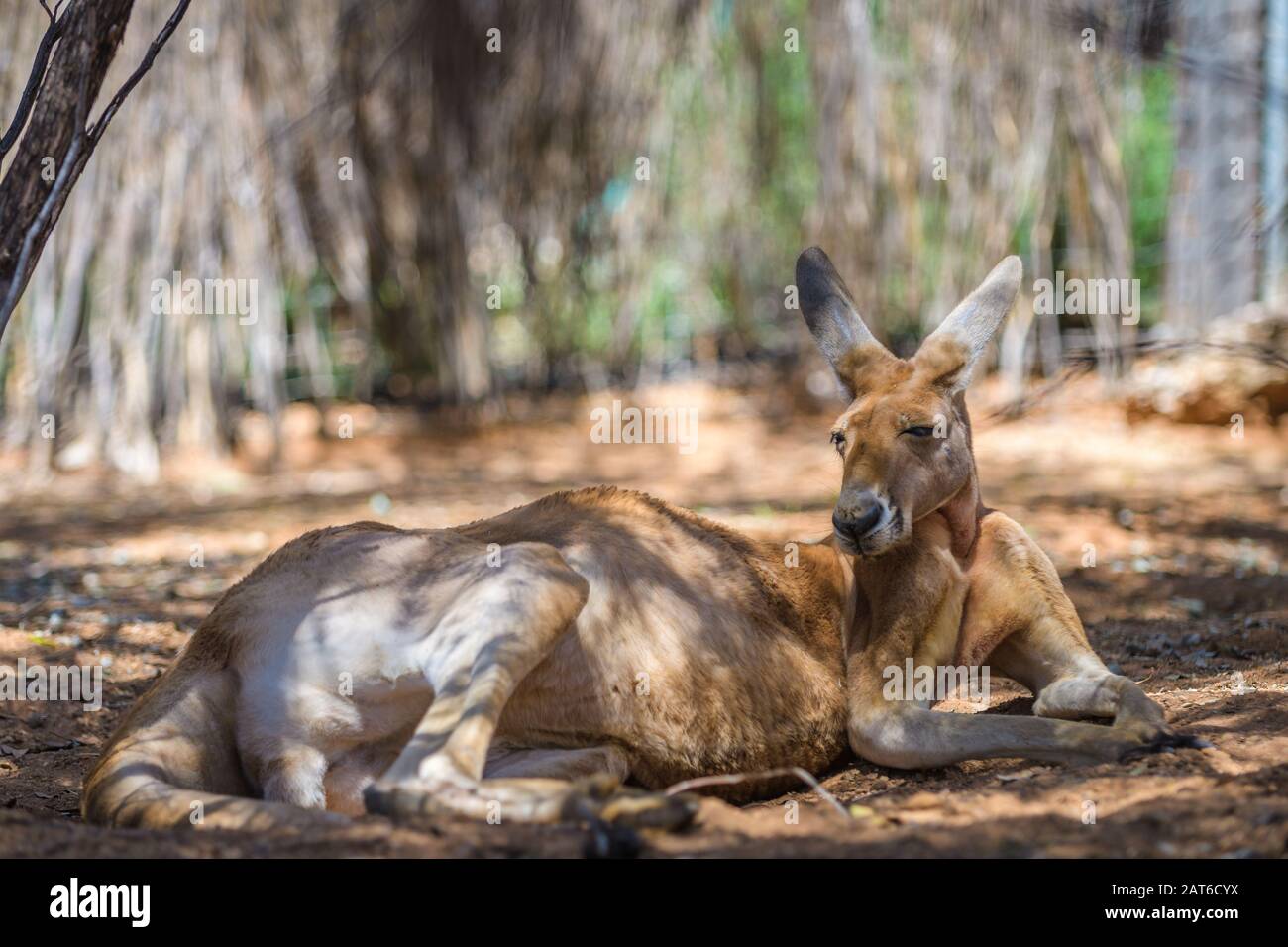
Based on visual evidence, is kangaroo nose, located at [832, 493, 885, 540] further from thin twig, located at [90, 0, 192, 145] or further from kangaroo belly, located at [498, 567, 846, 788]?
thin twig, located at [90, 0, 192, 145]

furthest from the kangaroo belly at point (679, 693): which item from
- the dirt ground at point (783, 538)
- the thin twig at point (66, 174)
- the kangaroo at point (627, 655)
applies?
the thin twig at point (66, 174)

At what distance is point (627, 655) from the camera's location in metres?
3.82

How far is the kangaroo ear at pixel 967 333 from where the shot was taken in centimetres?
439

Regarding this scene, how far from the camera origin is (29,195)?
3918 mm

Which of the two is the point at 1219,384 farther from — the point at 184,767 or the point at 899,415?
the point at 184,767

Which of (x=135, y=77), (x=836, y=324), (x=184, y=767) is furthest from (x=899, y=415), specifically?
(x=135, y=77)

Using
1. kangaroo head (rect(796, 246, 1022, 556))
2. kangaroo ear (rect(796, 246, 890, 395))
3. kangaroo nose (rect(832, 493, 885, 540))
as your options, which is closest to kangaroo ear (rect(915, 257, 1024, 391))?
kangaroo head (rect(796, 246, 1022, 556))

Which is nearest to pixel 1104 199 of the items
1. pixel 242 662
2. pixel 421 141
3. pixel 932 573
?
pixel 421 141

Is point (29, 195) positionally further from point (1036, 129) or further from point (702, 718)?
point (1036, 129)

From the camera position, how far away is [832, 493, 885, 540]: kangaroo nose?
3.92 meters

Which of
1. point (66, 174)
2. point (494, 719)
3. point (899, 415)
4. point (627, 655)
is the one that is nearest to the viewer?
point (494, 719)

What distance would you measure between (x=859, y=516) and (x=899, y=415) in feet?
1.43
